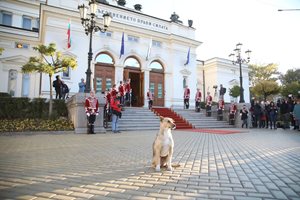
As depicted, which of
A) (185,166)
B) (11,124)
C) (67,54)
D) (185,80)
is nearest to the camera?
(185,166)

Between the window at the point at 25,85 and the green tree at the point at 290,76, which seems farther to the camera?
the green tree at the point at 290,76

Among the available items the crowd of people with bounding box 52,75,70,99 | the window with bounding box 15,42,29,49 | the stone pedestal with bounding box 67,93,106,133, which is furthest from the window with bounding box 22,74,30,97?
the stone pedestal with bounding box 67,93,106,133

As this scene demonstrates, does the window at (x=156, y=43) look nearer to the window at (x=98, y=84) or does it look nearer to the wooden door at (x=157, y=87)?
the wooden door at (x=157, y=87)

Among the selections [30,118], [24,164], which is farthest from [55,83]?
[24,164]

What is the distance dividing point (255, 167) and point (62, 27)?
20735 millimetres

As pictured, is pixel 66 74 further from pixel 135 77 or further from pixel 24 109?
pixel 135 77

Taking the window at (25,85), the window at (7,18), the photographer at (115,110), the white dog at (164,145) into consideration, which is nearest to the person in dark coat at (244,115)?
the photographer at (115,110)

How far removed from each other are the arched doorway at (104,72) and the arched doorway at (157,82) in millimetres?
4749

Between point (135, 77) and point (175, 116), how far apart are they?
343 inches

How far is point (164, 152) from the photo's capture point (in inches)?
159

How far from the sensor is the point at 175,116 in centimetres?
1828

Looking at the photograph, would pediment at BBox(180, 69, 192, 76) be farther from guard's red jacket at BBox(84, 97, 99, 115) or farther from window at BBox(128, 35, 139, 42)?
guard's red jacket at BBox(84, 97, 99, 115)

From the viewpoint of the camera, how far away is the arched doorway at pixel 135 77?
23542 mm

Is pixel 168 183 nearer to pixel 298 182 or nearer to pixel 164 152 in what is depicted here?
pixel 164 152
